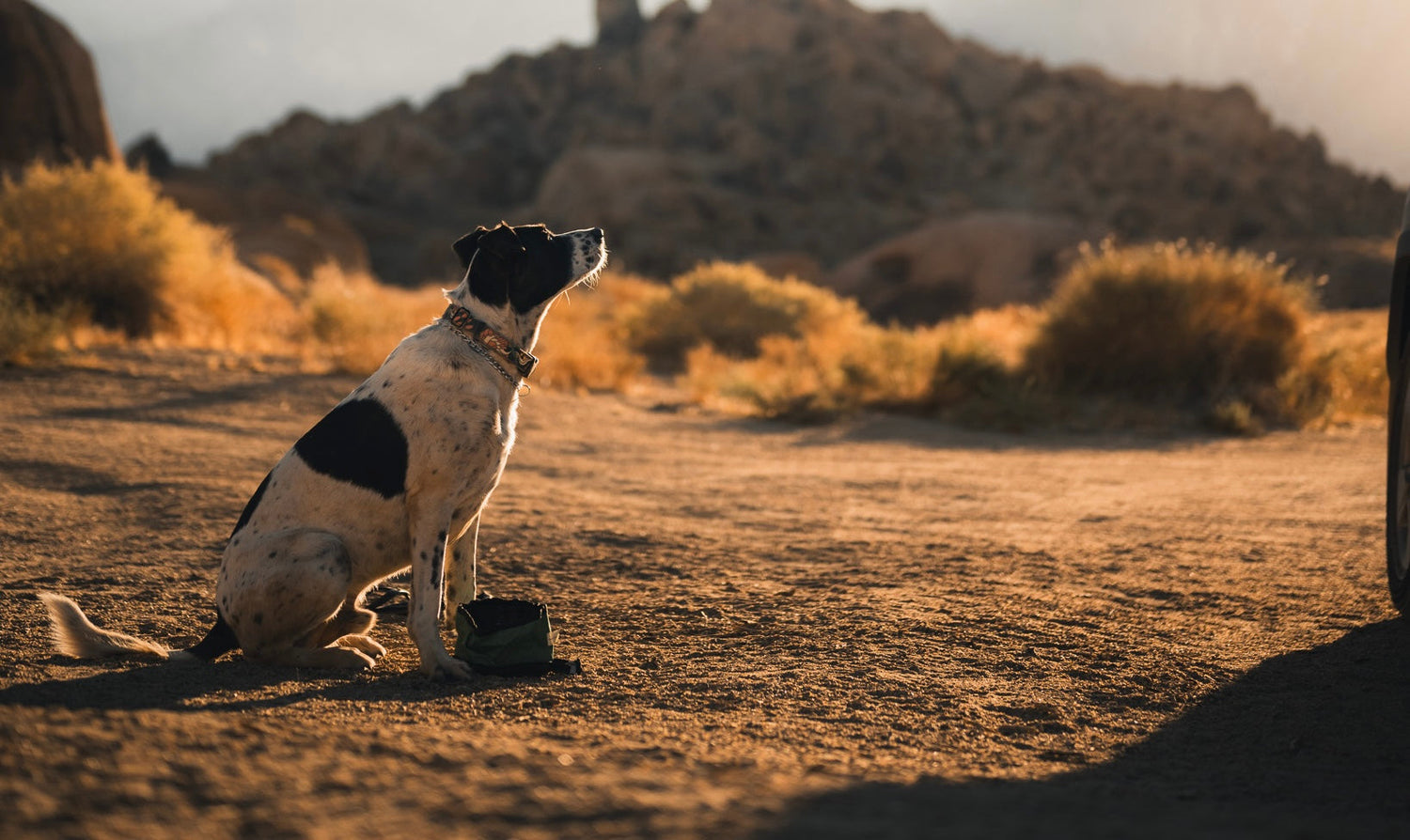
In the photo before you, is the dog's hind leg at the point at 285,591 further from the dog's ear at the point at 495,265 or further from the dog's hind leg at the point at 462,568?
the dog's ear at the point at 495,265

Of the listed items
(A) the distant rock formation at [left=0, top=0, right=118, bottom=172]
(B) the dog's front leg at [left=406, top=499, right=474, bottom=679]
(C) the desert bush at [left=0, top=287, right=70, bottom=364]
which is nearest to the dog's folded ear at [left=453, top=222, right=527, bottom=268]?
(B) the dog's front leg at [left=406, top=499, right=474, bottom=679]

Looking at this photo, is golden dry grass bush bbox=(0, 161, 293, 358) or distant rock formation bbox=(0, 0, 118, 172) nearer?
golden dry grass bush bbox=(0, 161, 293, 358)

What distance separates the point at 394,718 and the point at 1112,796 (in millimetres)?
2131

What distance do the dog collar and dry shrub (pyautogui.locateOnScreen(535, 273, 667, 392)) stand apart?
14.1 feet

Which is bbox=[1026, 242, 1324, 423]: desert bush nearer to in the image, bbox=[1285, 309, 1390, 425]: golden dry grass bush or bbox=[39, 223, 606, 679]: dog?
bbox=[1285, 309, 1390, 425]: golden dry grass bush

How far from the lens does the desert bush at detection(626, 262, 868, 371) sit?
20.3 meters

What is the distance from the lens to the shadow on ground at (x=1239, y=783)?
2.26m

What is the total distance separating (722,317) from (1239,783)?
1809 cm

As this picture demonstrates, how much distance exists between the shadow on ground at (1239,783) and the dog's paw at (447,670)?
75.5 inches

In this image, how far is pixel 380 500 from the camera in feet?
13.6

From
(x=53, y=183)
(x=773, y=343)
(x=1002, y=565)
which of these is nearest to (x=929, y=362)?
(x=773, y=343)

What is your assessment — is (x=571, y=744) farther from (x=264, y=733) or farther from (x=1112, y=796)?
(x=1112, y=796)

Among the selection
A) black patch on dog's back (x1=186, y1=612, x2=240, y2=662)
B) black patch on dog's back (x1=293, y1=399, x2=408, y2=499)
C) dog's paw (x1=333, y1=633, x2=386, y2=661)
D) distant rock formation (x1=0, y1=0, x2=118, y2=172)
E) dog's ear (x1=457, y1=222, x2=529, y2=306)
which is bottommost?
dog's paw (x1=333, y1=633, x2=386, y2=661)

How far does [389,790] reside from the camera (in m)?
2.37
